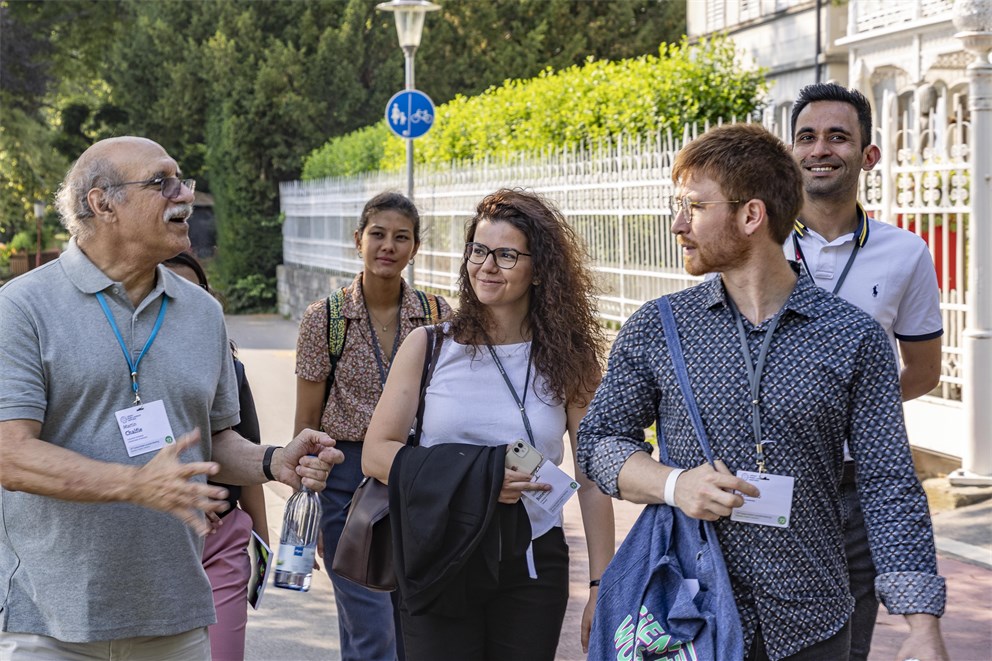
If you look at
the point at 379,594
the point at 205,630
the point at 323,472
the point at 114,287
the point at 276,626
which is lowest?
the point at 276,626

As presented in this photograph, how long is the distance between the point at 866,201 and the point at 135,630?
22.5 feet

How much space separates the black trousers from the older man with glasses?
23.4 inches

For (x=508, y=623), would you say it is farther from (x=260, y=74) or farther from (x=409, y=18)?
(x=260, y=74)

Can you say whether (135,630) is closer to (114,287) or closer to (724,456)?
(114,287)

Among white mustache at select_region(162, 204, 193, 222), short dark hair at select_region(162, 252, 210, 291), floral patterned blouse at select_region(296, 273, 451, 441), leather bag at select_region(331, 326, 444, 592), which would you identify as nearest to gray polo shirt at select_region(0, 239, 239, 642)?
white mustache at select_region(162, 204, 193, 222)

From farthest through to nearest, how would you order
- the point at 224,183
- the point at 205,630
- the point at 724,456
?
1. the point at 224,183
2. the point at 205,630
3. the point at 724,456

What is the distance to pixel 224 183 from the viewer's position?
29984mm

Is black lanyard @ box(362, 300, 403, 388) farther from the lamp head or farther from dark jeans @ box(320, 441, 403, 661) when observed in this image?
the lamp head

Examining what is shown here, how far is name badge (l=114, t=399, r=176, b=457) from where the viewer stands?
3.01 meters

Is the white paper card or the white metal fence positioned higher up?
the white metal fence

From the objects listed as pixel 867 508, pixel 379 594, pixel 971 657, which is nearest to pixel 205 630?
pixel 379 594

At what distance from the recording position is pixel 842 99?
3824 mm

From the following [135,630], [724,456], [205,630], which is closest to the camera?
[724,456]

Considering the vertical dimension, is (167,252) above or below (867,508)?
above
